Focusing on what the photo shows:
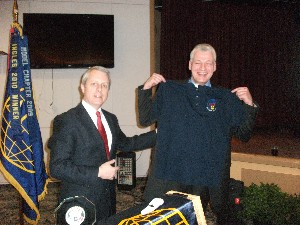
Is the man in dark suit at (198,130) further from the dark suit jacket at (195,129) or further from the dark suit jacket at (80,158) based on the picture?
the dark suit jacket at (80,158)

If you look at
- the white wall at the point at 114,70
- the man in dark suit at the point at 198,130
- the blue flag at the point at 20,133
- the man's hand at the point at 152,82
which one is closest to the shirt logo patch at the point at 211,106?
the man in dark suit at the point at 198,130

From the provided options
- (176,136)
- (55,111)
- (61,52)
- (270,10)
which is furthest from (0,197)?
(270,10)

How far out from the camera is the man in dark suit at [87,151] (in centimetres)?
156

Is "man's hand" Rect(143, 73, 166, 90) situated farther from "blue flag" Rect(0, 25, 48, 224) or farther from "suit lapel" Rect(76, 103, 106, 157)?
"blue flag" Rect(0, 25, 48, 224)

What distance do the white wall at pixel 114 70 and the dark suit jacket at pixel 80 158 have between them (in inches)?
118

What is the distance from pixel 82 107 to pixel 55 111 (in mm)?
3016

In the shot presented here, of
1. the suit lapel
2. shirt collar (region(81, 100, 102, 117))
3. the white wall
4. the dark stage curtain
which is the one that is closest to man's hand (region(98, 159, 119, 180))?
the suit lapel

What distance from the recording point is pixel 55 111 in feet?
15.1

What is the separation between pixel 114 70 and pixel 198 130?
10.2ft

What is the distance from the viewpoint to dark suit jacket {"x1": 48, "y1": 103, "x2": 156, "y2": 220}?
1564 millimetres

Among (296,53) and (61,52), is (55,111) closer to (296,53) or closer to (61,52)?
(61,52)

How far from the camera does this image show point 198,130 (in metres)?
1.80

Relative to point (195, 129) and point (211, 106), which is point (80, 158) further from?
point (211, 106)

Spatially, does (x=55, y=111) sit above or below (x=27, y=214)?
above
